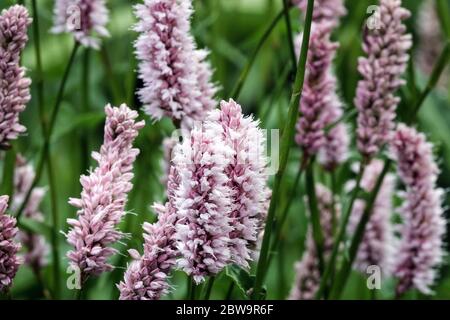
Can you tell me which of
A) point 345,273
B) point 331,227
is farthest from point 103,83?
point 345,273

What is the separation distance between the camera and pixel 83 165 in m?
1.96

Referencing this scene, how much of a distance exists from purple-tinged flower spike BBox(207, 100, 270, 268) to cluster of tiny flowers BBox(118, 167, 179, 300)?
74 mm

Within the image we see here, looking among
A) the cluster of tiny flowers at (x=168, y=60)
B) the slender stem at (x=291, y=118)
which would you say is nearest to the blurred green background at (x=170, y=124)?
the cluster of tiny flowers at (x=168, y=60)

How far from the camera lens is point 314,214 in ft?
5.54

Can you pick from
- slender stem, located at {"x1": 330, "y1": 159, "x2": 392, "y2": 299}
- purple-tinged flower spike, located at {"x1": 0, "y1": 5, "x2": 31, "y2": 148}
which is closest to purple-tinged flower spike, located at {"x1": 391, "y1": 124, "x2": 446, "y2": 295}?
slender stem, located at {"x1": 330, "y1": 159, "x2": 392, "y2": 299}

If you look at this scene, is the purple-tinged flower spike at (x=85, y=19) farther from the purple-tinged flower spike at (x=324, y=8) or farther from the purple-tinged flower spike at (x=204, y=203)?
the purple-tinged flower spike at (x=204, y=203)

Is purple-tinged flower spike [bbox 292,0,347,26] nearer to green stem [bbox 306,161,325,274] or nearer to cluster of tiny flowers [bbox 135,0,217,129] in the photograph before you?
green stem [bbox 306,161,325,274]

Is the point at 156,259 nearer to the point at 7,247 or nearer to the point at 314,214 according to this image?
the point at 7,247

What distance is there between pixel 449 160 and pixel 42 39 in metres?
1.28

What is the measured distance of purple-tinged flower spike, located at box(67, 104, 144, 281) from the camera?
3.67 ft

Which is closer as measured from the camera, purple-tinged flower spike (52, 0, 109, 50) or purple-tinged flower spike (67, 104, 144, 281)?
purple-tinged flower spike (67, 104, 144, 281)

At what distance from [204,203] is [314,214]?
639 millimetres

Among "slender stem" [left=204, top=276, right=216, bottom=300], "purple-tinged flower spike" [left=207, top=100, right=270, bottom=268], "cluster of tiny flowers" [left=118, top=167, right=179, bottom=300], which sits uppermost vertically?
"purple-tinged flower spike" [left=207, top=100, right=270, bottom=268]
